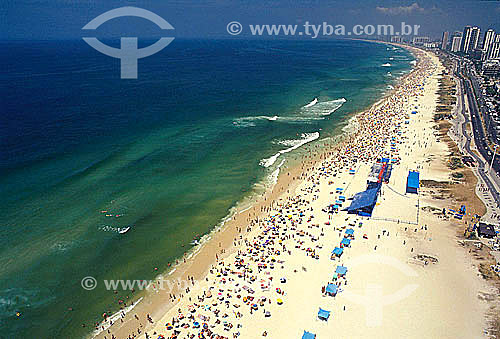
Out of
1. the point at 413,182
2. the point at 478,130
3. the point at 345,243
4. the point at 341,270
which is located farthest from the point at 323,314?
the point at 478,130

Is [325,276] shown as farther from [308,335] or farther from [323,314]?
[308,335]

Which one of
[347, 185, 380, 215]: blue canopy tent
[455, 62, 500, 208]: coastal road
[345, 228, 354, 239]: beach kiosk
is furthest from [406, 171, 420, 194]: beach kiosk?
[345, 228, 354, 239]: beach kiosk

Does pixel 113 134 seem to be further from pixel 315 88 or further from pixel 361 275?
pixel 315 88

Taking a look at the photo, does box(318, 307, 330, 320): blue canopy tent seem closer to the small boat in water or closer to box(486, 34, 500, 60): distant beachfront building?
the small boat in water

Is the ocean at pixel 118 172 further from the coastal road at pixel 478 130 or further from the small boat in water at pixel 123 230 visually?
the coastal road at pixel 478 130

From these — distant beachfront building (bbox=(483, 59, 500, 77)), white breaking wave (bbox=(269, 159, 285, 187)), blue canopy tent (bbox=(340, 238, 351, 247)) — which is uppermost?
distant beachfront building (bbox=(483, 59, 500, 77))
